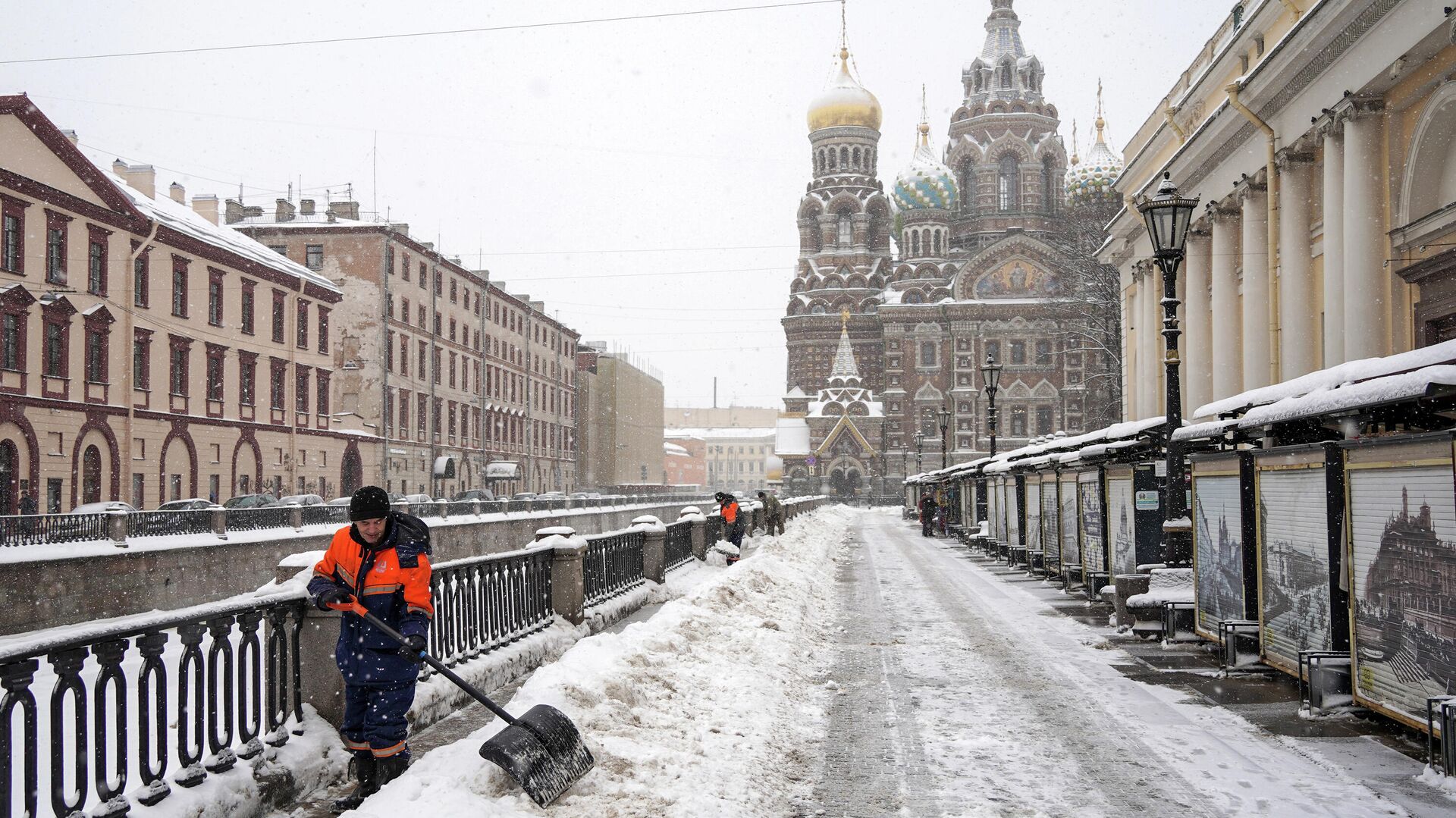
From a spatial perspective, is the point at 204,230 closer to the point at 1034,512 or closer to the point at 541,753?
the point at 1034,512

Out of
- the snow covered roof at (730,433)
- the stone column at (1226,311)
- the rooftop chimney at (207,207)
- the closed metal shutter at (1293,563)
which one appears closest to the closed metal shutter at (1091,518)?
the closed metal shutter at (1293,563)

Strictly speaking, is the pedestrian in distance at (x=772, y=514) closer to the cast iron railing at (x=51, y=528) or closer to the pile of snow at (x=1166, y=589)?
the cast iron railing at (x=51, y=528)

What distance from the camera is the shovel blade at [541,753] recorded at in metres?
6.24

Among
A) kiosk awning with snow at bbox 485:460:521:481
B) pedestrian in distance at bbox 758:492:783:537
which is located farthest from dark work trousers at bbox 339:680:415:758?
kiosk awning with snow at bbox 485:460:521:481

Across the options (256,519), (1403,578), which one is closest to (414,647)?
(1403,578)

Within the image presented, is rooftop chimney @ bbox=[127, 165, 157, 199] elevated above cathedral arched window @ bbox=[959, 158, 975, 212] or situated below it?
below

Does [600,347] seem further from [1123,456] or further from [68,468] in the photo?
[1123,456]

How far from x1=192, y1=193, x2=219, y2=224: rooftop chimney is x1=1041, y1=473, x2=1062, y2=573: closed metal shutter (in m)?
41.0

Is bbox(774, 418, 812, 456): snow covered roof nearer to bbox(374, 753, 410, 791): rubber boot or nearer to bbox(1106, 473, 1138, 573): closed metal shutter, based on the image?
bbox(1106, 473, 1138, 573): closed metal shutter

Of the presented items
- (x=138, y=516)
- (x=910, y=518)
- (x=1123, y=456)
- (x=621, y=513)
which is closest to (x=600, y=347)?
(x=910, y=518)

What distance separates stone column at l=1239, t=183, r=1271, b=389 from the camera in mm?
26484

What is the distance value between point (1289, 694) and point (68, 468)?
32656mm

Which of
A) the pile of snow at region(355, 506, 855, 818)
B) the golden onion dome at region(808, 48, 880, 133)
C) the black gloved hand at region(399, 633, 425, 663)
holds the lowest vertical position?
the pile of snow at region(355, 506, 855, 818)

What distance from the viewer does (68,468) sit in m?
33.4
